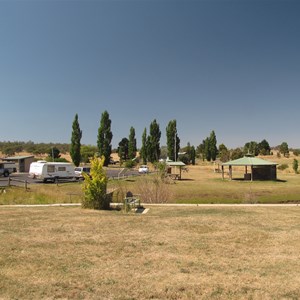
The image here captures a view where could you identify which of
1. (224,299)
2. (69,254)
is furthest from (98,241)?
(224,299)

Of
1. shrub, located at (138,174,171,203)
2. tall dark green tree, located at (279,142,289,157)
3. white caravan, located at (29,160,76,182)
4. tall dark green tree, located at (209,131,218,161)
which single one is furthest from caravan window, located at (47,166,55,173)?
tall dark green tree, located at (279,142,289,157)

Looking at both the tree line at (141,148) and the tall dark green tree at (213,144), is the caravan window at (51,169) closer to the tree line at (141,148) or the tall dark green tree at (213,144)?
the tree line at (141,148)

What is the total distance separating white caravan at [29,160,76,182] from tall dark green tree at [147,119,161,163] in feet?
120

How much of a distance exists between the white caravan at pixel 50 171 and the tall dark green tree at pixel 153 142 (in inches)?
1436

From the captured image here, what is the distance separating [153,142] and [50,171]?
38.9m

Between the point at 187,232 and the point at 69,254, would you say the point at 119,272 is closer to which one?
the point at 69,254

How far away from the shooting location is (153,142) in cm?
7125

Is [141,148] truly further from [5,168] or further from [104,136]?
[5,168]

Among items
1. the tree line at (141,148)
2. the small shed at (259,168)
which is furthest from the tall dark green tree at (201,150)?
the small shed at (259,168)

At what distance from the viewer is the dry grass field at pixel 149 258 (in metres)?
5.25

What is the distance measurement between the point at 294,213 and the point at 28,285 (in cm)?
1110

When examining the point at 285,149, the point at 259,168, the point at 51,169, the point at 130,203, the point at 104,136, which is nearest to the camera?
the point at 130,203

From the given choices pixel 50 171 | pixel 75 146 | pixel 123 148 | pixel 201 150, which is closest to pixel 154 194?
pixel 50 171

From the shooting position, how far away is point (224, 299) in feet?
16.2
